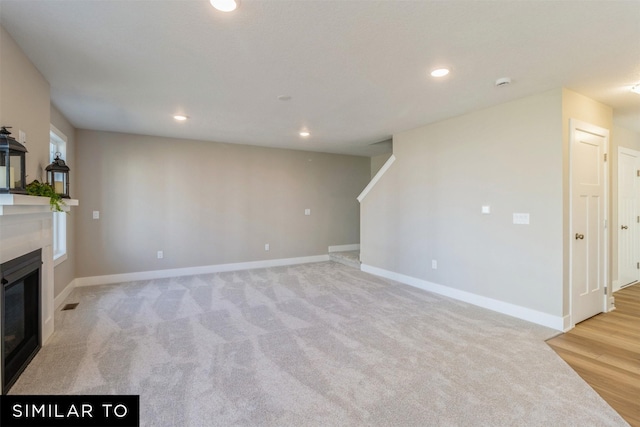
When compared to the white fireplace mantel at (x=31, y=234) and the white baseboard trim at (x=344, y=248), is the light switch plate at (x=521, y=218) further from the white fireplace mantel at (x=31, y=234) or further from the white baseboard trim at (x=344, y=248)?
the white fireplace mantel at (x=31, y=234)

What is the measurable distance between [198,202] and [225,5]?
4.31 metres

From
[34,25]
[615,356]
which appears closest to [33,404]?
[34,25]

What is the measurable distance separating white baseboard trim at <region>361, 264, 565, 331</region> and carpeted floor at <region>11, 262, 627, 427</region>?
13 cm

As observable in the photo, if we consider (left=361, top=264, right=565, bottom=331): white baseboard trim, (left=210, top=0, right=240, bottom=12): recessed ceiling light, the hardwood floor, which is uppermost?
(left=210, top=0, right=240, bottom=12): recessed ceiling light

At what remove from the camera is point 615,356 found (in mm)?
2652

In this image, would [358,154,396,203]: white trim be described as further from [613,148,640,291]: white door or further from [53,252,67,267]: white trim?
[53,252,67,267]: white trim

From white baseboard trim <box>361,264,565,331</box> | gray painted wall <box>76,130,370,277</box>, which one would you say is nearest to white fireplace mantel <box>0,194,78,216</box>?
gray painted wall <box>76,130,370,277</box>

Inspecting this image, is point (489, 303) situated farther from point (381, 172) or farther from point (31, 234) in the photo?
point (31, 234)

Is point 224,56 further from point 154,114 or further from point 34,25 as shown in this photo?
point 154,114

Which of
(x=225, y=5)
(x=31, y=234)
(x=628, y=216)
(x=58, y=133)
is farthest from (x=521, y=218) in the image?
(x=58, y=133)

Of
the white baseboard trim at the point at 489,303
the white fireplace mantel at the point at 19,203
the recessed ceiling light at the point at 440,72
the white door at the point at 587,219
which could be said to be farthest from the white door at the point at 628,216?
the white fireplace mantel at the point at 19,203

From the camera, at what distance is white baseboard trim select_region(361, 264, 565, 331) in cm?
321

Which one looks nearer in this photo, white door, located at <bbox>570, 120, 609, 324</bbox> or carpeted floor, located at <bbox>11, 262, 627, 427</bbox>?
carpeted floor, located at <bbox>11, 262, 627, 427</bbox>

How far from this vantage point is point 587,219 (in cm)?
339
